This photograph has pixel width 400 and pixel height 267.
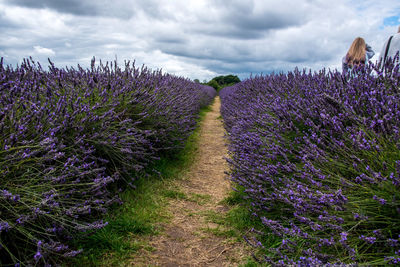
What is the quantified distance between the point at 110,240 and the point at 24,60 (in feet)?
8.50

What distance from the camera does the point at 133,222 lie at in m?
2.77

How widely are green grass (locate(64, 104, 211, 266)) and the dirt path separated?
0.30 ft

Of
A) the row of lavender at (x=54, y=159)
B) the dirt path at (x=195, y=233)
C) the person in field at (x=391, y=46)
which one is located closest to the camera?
the row of lavender at (x=54, y=159)

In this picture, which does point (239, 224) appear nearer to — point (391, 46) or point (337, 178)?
point (337, 178)

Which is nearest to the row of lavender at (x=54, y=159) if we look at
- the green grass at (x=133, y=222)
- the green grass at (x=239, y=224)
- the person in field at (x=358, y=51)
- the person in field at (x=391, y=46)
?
the green grass at (x=133, y=222)

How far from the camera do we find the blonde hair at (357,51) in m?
6.23

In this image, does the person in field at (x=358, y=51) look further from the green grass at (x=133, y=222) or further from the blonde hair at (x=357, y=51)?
the green grass at (x=133, y=222)

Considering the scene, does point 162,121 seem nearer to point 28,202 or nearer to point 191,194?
point 191,194

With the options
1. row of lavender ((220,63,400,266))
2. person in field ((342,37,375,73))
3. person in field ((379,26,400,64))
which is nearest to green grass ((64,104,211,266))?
row of lavender ((220,63,400,266))

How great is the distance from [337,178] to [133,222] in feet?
6.00

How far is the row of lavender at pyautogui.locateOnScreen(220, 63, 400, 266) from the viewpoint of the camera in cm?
167

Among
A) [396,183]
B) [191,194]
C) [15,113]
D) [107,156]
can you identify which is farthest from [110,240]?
[396,183]

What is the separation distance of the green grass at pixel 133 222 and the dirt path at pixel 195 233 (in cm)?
9

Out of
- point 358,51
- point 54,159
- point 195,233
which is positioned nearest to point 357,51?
point 358,51
